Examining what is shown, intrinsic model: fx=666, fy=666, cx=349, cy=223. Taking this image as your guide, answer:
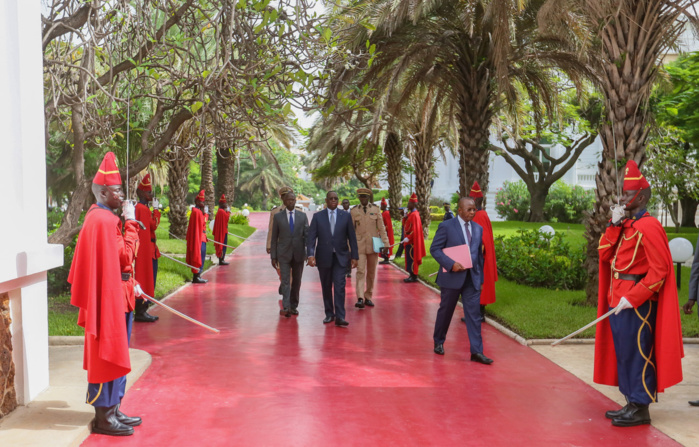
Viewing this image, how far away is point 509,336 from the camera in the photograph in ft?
31.4

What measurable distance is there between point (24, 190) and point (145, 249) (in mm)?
4374

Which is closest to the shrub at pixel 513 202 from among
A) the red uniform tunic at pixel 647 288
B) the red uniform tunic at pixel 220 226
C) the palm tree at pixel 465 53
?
the red uniform tunic at pixel 220 226

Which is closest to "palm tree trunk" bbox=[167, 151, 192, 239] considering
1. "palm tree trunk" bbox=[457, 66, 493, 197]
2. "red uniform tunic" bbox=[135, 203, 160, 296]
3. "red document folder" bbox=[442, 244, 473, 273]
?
"palm tree trunk" bbox=[457, 66, 493, 197]

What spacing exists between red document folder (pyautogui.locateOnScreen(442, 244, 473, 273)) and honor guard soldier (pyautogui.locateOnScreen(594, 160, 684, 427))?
2176mm

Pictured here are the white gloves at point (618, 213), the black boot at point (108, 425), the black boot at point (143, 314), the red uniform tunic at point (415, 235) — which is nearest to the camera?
the black boot at point (108, 425)

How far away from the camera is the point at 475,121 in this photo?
14461mm

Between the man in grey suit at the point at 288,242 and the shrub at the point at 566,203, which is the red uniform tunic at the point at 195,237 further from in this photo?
the shrub at the point at 566,203

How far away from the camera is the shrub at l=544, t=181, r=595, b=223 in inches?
1614

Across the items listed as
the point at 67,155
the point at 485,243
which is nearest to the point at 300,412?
the point at 485,243

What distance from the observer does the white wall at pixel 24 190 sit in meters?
5.65

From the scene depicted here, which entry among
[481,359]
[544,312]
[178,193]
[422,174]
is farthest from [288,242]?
[422,174]

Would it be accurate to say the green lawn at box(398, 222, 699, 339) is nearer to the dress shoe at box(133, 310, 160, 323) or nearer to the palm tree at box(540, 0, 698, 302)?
the palm tree at box(540, 0, 698, 302)

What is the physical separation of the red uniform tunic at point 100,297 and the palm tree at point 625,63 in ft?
24.7

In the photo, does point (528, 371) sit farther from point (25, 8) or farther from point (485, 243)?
point (25, 8)
